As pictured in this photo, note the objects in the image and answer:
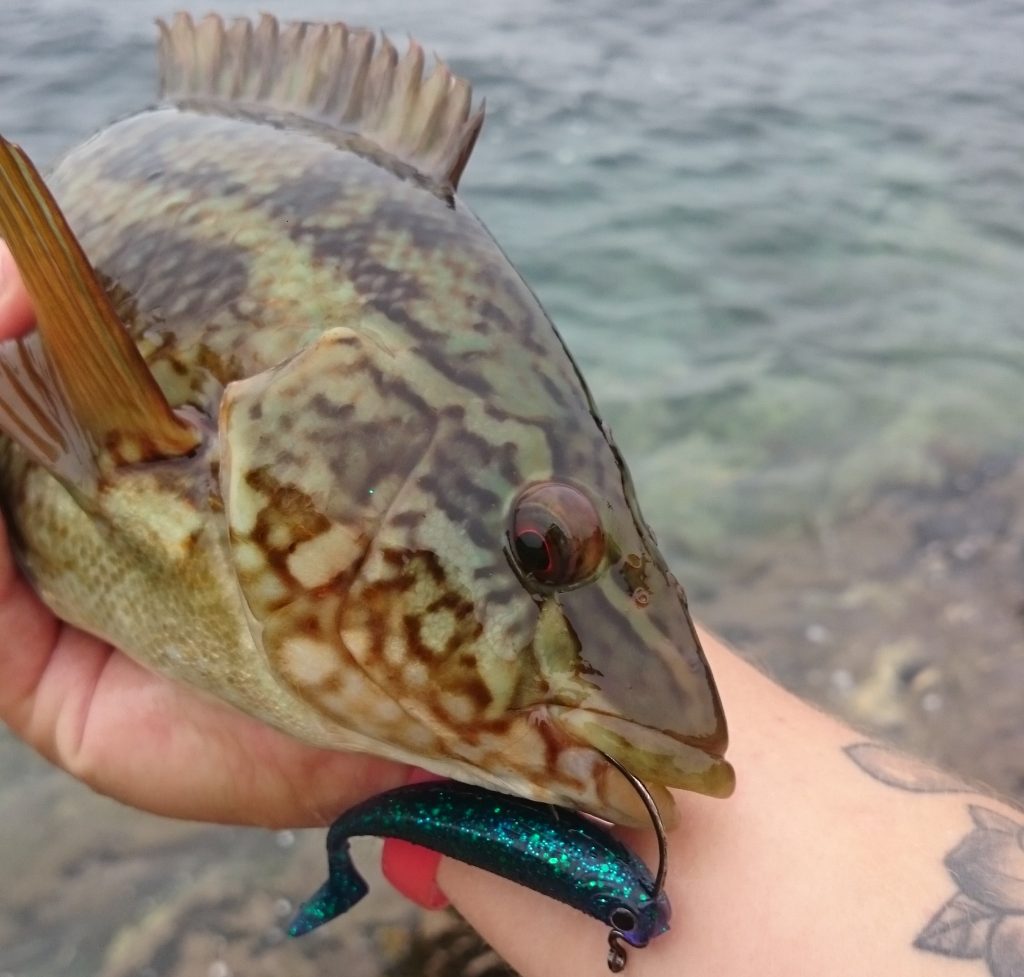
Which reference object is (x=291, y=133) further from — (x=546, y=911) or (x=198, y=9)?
(x=198, y=9)

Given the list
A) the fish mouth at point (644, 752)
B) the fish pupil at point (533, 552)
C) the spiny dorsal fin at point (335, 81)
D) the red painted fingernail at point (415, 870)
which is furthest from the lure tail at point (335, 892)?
the spiny dorsal fin at point (335, 81)

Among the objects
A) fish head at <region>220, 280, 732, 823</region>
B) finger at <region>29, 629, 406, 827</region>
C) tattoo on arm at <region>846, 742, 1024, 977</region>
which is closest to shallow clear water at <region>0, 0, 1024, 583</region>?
tattoo on arm at <region>846, 742, 1024, 977</region>

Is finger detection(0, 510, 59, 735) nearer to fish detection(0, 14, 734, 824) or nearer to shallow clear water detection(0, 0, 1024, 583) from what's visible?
fish detection(0, 14, 734, 824)

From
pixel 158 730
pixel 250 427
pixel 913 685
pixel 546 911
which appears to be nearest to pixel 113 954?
pixel 158 730

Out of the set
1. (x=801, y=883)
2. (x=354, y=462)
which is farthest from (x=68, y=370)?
(x=801, y=883)

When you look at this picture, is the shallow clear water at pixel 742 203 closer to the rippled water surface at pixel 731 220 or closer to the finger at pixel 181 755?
the rippled water surface at pixel 731 220

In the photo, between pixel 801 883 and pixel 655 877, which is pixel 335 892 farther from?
pixel 801 883
